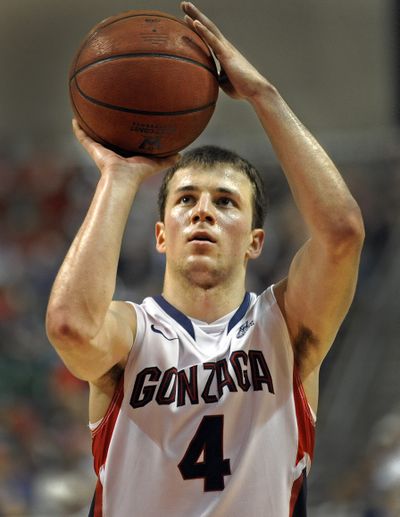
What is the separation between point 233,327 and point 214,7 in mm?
10211

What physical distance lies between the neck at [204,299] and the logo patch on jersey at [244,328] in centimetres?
14

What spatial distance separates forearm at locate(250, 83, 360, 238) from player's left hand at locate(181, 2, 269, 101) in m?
0.04

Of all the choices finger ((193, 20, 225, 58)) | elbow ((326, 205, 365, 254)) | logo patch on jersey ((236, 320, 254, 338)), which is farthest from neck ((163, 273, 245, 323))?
finger ((193, 20, 225, 58))

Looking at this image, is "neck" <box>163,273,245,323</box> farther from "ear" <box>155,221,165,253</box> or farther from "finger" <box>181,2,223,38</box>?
"finger" <box>181,2,223,38</box>

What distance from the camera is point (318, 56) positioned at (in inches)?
527

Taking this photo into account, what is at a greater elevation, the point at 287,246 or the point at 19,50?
the point at 19,50

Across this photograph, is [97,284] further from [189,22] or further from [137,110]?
[189,22]

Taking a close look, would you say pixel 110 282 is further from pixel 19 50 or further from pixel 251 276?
pixel 19 50

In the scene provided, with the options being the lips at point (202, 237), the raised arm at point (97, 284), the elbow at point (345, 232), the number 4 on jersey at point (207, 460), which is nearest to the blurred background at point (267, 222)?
the number 4 on jersey at point (207, 460)

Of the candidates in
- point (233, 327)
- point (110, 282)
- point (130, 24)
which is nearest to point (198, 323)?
point (233, 327)

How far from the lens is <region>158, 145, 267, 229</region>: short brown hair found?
3.99 m

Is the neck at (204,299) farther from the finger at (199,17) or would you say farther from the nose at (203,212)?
the finger at (199,17)

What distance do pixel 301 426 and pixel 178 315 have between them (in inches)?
26.9

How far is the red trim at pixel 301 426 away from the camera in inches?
142
